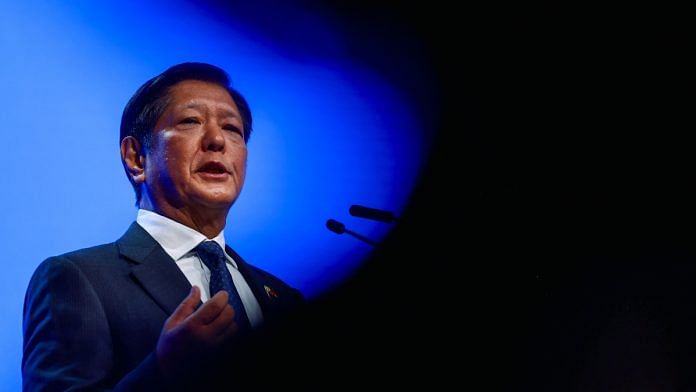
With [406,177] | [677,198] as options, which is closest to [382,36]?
[406,177]

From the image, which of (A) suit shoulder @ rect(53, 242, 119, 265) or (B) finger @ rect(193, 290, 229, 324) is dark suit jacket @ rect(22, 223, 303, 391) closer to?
(A) suit shoulder @ rect(53, 242, 119, 265)

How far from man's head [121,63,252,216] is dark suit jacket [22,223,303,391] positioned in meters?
0.15

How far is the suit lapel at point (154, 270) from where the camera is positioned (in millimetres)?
1292

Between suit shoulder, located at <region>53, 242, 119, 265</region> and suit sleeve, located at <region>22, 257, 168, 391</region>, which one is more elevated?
suit shoulder, located at <region>53, 242, 119, 265</region>

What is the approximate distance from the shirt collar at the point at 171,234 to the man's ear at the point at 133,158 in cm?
10

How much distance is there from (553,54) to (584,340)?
0.93 metres

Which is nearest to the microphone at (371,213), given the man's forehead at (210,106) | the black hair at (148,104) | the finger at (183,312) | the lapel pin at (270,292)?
the lapel pin at (270,292)

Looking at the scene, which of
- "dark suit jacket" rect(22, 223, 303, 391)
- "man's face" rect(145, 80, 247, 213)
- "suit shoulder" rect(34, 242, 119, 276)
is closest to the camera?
"dark suit jacket" rect(22, 223, 303, 391)

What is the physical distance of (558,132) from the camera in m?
2.04

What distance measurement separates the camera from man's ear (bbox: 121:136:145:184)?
4.94 feet

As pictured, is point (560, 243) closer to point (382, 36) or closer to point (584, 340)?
point (584, 340)

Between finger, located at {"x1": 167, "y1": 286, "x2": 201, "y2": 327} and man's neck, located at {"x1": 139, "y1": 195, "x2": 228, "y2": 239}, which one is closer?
finger, located at {"x1": 167, "y1": 286, "x2": 201, "y2": 327}

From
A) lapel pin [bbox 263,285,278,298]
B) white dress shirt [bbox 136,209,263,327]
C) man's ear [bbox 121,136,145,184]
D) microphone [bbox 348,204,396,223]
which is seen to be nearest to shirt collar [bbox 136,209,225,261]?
white dress shirt [bbox 136,209,263,327]

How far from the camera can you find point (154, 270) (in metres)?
1.33
